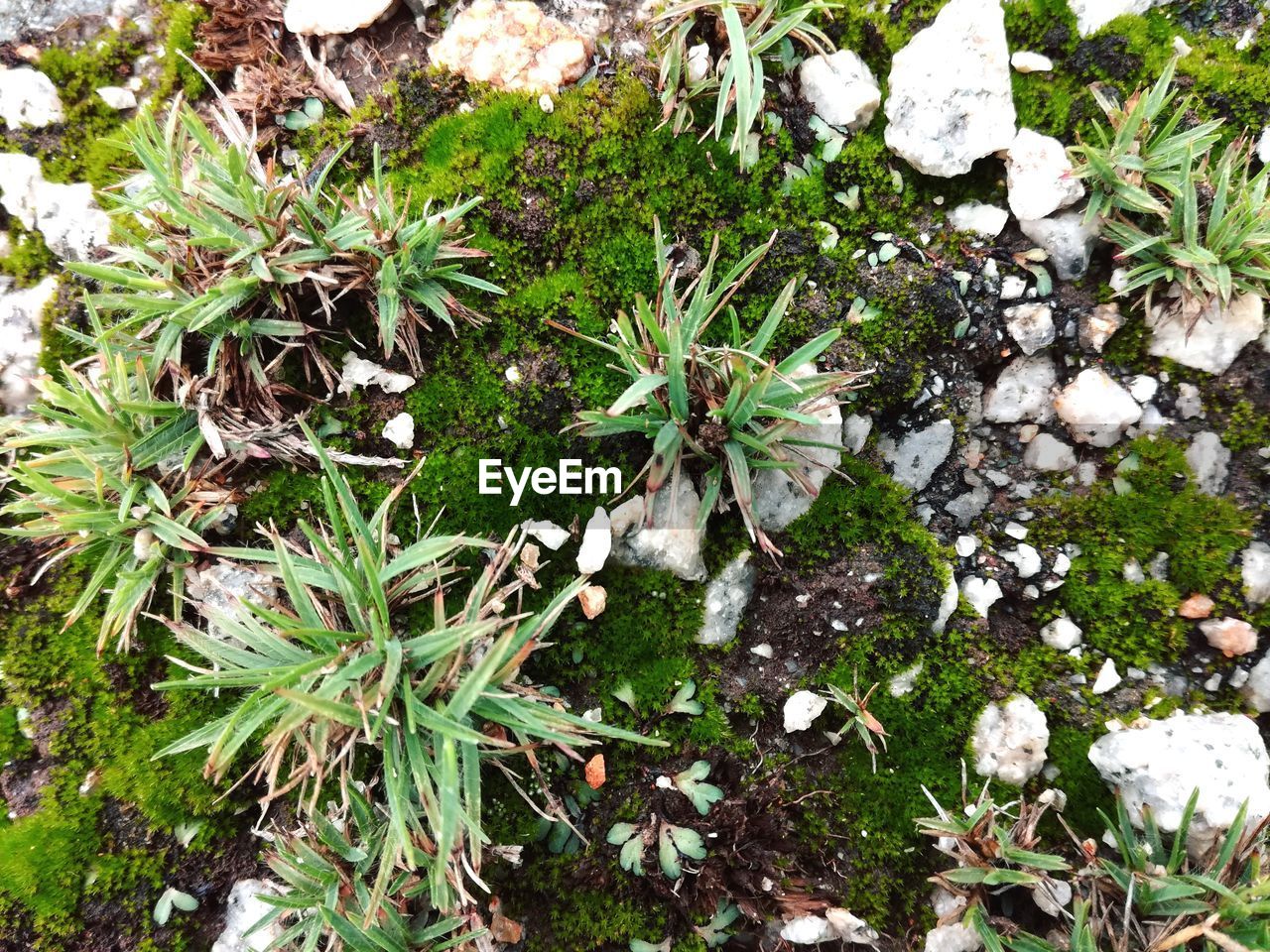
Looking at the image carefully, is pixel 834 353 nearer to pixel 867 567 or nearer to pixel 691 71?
pixel 867 567

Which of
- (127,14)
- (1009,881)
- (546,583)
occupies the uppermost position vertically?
(127,14)

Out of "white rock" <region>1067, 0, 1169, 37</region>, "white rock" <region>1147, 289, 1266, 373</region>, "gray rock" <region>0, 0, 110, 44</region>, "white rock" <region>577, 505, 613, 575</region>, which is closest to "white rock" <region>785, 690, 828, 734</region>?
"white rock" <region>577, 505, 613, 575</region>

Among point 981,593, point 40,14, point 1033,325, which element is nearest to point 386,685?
point 981,593

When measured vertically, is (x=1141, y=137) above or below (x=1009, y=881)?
above

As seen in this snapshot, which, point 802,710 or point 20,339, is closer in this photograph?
point 802,710

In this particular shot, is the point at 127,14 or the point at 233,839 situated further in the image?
the point at 127,14

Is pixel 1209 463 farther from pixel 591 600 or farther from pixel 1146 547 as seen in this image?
pixel 591 600

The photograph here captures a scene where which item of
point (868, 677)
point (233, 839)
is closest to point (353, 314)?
point (233, 839)
